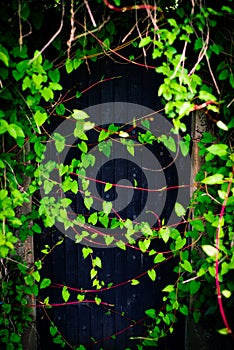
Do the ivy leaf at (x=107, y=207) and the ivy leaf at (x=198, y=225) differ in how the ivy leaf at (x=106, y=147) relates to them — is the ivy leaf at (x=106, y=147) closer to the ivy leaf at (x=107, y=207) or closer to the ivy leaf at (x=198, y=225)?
the ivy leaf at (x=107, y=207)

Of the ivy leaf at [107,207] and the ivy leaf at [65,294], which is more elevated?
the ivy leaf at [107,207]

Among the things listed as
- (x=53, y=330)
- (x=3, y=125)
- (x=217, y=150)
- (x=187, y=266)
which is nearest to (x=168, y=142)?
(x=217, y=150)

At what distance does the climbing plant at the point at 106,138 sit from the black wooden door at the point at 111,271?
0.23 feet

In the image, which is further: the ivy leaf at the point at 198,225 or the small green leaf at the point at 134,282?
the small green leaf at the point at 134,282

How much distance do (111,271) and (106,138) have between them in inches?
38.5

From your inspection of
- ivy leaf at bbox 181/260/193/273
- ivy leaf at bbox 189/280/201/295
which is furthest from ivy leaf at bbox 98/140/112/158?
ivy leaf at bbox 189/280/201/295

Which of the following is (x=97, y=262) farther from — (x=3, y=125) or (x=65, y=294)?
(x=3, y=125)

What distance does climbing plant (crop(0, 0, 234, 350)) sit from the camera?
1.82 metres

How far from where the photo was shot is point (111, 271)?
239 cm

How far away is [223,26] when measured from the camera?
191 centimetres

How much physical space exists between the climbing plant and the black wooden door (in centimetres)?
7

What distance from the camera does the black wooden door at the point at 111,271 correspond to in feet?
7.25

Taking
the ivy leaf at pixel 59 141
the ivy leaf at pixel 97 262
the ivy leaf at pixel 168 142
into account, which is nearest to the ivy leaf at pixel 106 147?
the ivy leaf at pixel 59 141

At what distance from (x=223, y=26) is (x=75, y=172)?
1.29 meters
